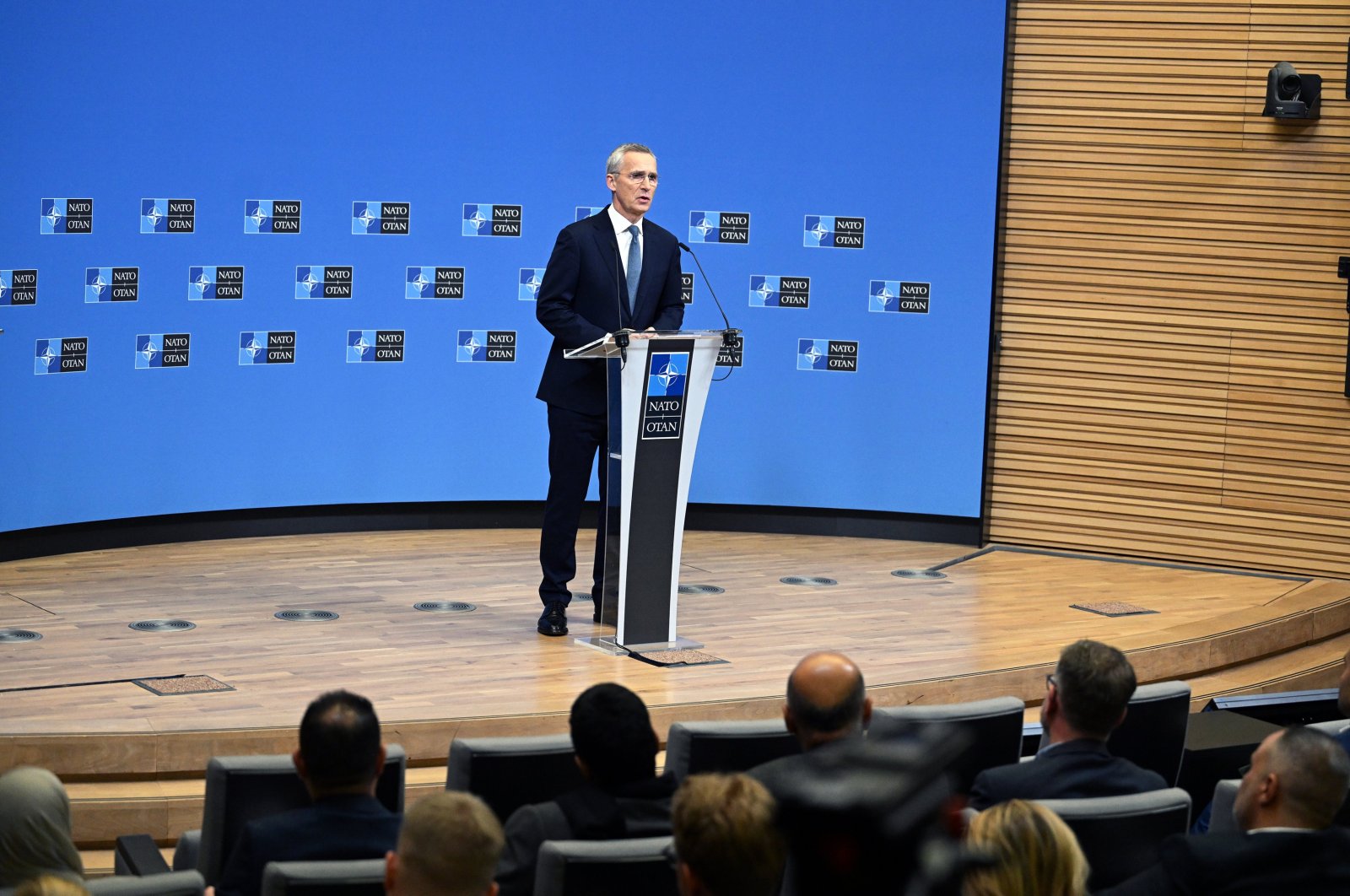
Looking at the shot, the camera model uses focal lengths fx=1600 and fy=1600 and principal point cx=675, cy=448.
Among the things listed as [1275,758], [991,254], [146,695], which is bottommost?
[146,695]

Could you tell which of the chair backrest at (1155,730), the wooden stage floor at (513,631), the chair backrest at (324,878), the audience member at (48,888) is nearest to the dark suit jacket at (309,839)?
the chair backrest at (324,878)

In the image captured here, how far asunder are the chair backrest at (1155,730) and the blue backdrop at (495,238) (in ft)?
14.2

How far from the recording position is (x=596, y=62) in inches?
319

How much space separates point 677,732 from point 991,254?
531cm

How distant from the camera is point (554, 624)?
5.90m

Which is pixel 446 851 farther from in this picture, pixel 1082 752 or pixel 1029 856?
pixel 1082 752

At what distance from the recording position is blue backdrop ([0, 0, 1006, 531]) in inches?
288

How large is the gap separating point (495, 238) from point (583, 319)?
8.20 ft

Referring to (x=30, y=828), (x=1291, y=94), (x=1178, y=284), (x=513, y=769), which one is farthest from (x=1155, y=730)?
(x=1291, y=94)

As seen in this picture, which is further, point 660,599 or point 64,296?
point 64,296

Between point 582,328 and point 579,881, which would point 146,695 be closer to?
point 582,328

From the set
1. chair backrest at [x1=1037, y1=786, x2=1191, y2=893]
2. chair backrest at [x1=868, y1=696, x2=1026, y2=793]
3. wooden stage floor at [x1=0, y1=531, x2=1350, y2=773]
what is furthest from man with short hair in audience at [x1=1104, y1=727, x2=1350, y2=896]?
wooden stage floor at [x1=0, y1=531, x2=1350, y2=773]

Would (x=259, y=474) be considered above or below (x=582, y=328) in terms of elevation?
below

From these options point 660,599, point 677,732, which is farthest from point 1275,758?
point 660,599
